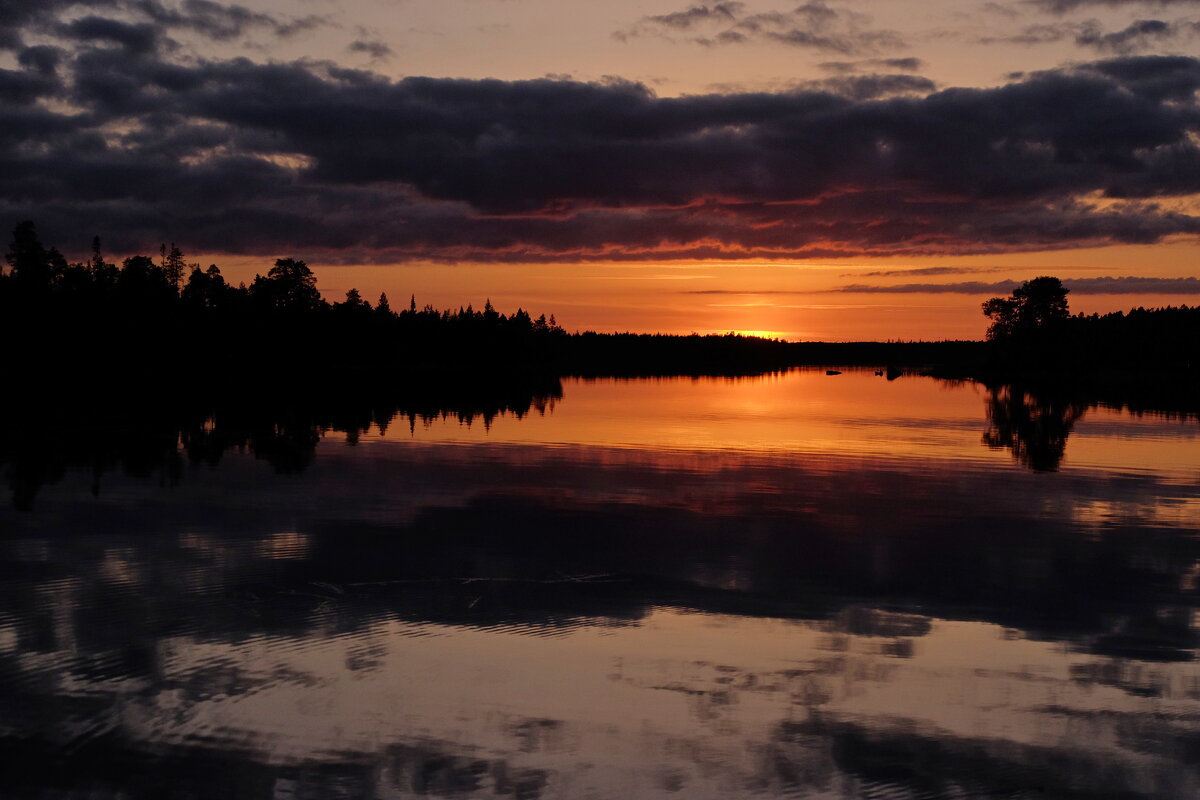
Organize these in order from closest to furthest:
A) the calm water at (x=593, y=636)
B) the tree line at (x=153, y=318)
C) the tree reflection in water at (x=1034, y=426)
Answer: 1. the calm water at (x=593, y=636)
2. the tree reflection in water at (x=1034, y=426)
3. the tree line at (x=153, y=318)

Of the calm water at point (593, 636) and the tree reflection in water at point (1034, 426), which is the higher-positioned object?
the tree reflection in water at point (1034, 426)

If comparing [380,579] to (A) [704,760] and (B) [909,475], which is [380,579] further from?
(B) [909,475]

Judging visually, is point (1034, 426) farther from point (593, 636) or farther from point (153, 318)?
point (153, 318)

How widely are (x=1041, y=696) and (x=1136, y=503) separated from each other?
2294 cm

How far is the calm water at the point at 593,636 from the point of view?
13.5 meters

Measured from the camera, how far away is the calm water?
13.5 m

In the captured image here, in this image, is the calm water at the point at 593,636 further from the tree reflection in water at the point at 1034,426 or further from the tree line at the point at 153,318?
the tree line at the point at 153,318

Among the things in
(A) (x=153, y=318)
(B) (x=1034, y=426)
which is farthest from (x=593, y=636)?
(A) (x=153, y=318)

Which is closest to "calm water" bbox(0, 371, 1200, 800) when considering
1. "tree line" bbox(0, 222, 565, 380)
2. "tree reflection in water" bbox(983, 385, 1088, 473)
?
"tree reflection in water" bbox(983, 385, 1088, 473)

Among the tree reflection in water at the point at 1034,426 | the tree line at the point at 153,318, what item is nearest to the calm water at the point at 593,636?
the tree reflection in water at the point at 1034,426

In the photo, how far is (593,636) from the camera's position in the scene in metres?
19.1

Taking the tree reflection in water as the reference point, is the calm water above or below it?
below

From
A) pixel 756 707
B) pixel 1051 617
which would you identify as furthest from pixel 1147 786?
pixel 1051 617

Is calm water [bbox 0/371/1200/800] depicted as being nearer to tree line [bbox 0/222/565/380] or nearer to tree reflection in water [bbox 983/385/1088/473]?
tree reflection in water [bbox 983/385/1088/473]
